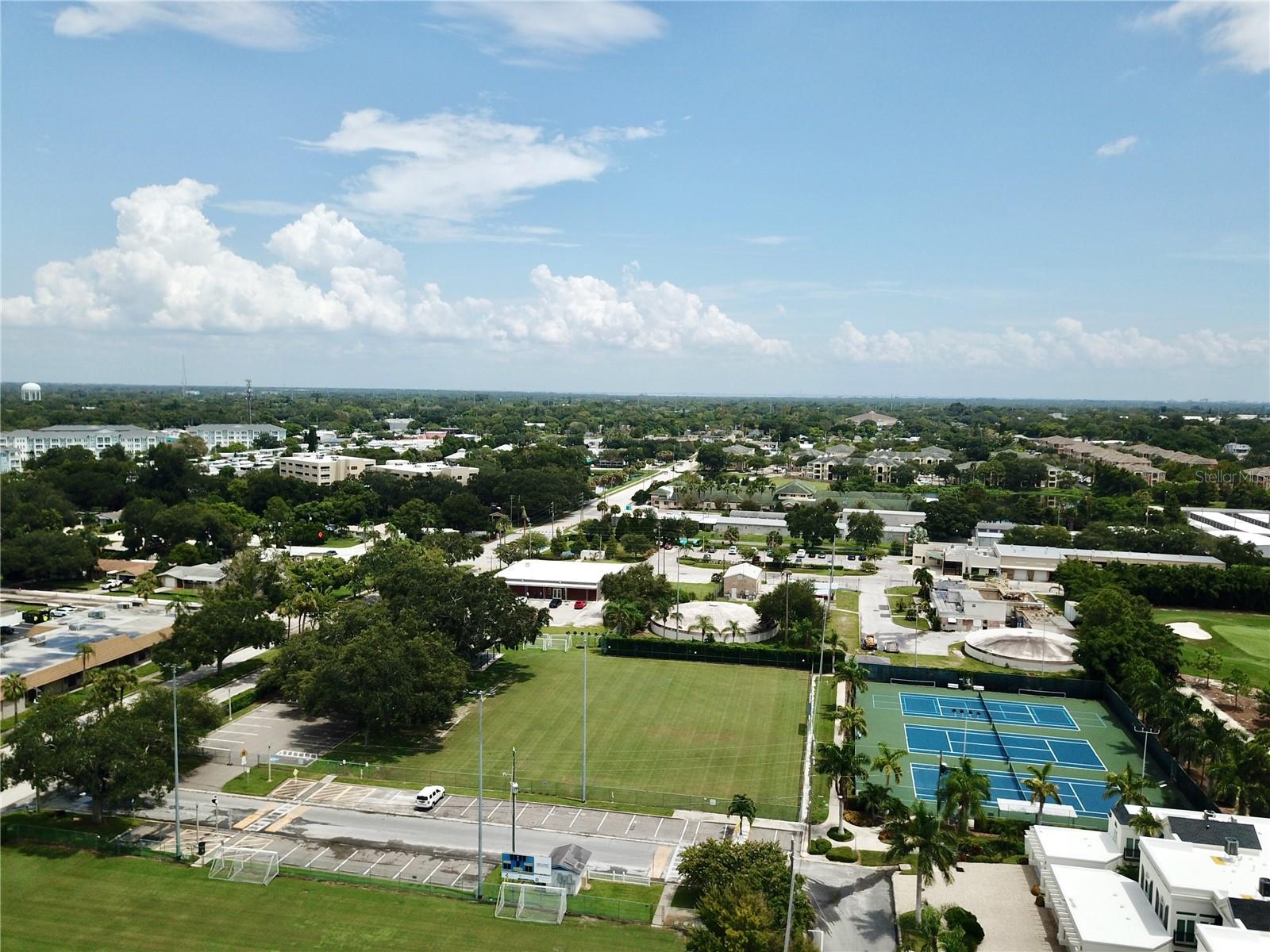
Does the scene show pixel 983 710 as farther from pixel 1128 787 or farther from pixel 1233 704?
pixel 1128 787

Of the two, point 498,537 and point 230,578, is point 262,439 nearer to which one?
point 498,537

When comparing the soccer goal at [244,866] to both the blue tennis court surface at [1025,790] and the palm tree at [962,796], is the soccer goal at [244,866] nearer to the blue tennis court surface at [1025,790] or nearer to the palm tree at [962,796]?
the palm tree at [962,796]

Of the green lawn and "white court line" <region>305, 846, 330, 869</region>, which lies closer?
"white court line" <region>305, 846, 330, 869</region>

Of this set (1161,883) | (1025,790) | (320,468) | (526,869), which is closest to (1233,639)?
(1025,790)

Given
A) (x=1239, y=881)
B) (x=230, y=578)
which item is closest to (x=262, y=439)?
(x=230, y=578)

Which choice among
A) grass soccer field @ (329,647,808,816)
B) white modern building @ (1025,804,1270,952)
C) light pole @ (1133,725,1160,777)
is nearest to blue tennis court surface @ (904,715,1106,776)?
light pole @ (1133,725,1160,777)

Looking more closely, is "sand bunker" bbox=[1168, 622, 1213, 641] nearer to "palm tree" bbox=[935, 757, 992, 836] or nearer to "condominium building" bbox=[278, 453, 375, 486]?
"palm tree" bbox=[935, 757, 992, 836]
